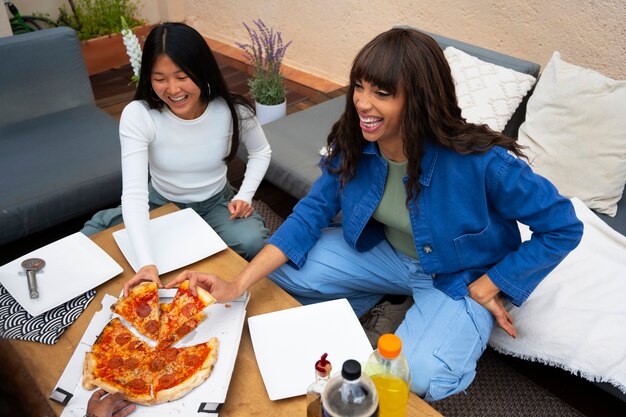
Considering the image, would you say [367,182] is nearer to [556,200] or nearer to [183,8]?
[556,200]

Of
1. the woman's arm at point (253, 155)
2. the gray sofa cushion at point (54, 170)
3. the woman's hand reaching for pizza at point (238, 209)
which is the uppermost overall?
the woman's arm at point (253, 155)

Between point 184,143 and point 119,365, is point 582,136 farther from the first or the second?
point 119,365

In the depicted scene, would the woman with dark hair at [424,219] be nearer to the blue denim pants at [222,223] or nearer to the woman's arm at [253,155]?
the blue denim pants at [222,223]

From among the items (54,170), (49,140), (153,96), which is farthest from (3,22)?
(153,96)

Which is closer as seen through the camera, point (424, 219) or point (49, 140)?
point (424, 219)

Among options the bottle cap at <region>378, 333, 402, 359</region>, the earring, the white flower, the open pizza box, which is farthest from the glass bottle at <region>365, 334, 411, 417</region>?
the white flower

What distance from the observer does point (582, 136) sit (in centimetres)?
212

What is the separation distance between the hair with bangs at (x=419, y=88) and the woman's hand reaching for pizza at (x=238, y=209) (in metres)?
0.70

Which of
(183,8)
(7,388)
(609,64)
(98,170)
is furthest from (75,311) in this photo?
(183,8)

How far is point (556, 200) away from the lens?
4.58 feet

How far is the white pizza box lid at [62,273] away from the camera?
133 cm

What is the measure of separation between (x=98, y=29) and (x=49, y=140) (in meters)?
2.25

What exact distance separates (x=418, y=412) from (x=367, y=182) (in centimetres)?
70

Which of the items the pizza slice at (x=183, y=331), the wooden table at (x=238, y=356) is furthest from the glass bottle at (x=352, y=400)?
the pizza slice at (x=183, y=331)
